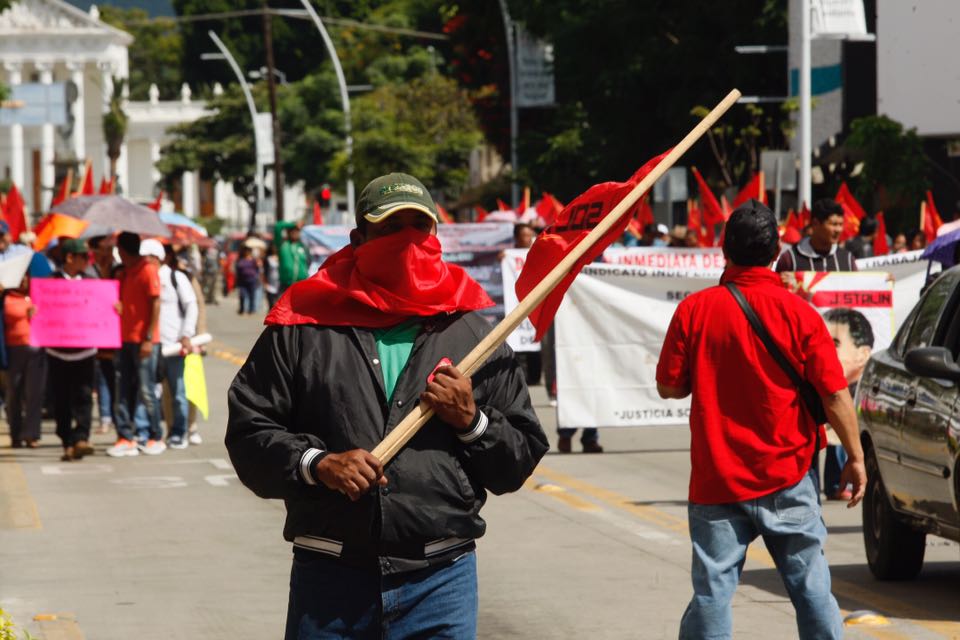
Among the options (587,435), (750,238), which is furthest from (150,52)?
(750,238)

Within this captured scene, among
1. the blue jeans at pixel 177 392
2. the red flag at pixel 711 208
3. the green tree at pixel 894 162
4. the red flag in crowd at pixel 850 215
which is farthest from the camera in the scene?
the green tree at pixel 894 162

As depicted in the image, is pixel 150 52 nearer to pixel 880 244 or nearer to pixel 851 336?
pixel 880 244

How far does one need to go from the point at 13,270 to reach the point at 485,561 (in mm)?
7800

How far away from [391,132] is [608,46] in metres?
14.3

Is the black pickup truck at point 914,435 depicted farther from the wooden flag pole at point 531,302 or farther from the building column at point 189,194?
the building column at point 189,194

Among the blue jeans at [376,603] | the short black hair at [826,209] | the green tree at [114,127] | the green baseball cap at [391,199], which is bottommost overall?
the green tree at [114,127]

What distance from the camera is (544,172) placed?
43.8 metres

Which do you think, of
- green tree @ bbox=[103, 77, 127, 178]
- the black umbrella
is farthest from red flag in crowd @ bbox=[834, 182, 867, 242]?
green tree @ bbox=[103, 77, 127, 178]

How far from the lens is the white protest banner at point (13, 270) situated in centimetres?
1650

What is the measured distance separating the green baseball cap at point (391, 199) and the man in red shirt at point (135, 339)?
11.0 metres

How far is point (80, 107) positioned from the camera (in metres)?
135

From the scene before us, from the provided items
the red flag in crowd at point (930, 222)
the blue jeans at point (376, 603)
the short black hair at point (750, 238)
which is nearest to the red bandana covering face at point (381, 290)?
the blue jeans at point (376, 603)

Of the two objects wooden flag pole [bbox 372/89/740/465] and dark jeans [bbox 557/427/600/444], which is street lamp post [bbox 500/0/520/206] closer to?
dark jeans [bbox 557/427/600/444]

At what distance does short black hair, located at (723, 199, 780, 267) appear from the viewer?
21.5 feet
